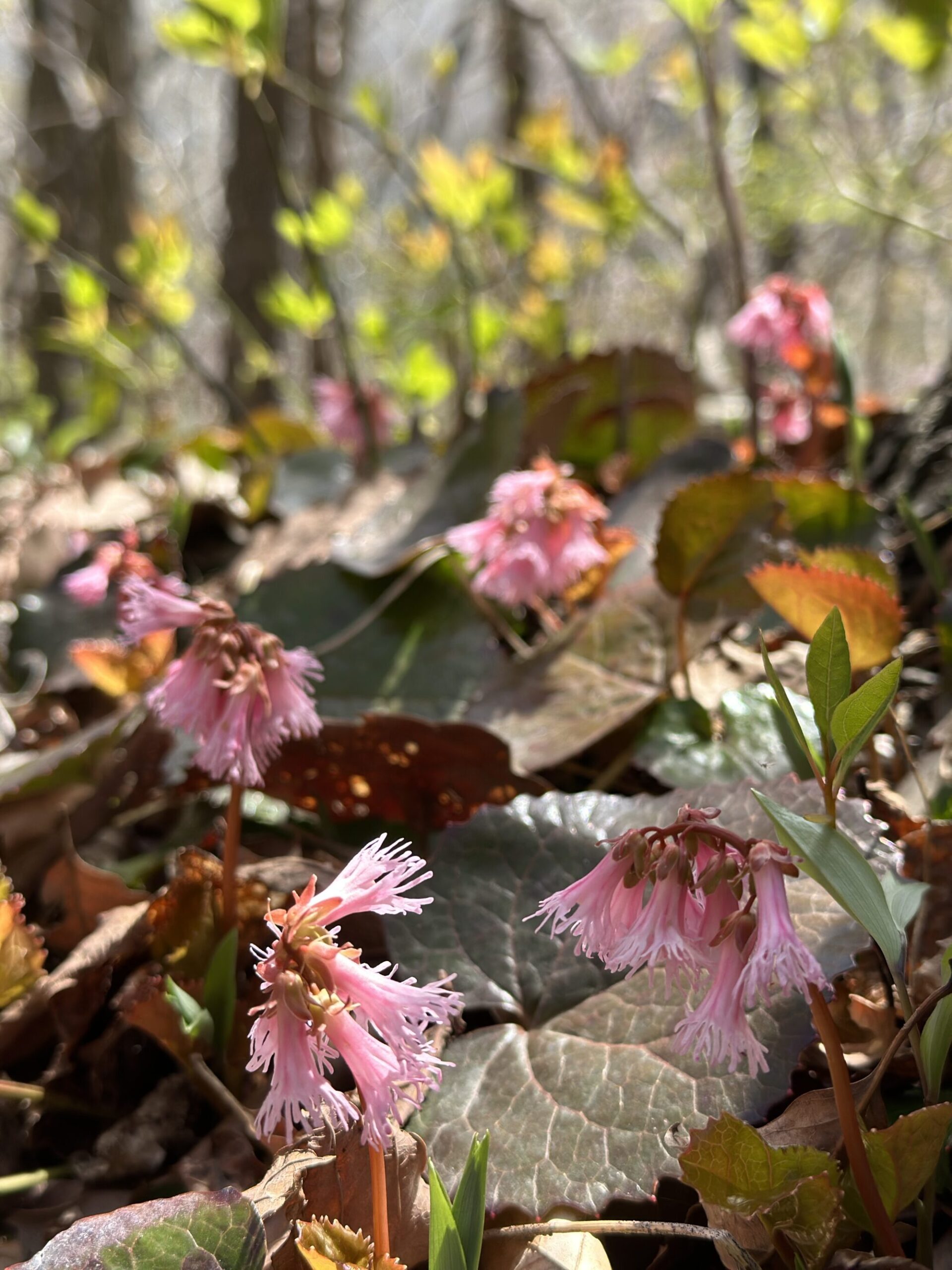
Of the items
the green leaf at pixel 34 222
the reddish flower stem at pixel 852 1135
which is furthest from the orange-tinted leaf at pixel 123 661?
the green leaf at pixel 34 222

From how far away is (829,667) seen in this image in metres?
0.56

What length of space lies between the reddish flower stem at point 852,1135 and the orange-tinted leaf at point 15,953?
542 mm

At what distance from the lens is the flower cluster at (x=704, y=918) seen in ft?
1.72

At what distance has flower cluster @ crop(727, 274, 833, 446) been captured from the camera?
1494mm

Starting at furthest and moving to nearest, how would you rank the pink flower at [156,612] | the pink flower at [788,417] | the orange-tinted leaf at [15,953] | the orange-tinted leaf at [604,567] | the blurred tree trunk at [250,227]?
the blurred tree trunk at [250,227], the pink flower at [788,417], the orange-tinted leaf at [604,567], the pink flower at [156,612], the orange-tinted leaf at [15,953]

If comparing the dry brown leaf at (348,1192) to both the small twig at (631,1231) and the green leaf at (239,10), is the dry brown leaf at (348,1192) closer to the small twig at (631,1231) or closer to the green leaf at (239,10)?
the small twig at (631,1231)

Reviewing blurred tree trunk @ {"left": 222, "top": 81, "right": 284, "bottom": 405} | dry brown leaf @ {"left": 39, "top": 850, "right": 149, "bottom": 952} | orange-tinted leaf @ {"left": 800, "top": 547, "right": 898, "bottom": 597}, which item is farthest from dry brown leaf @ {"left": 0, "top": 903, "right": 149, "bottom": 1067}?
blurred tree trunk @ {"left": 222, "top": 81, "right": 284, "bottom": 405}

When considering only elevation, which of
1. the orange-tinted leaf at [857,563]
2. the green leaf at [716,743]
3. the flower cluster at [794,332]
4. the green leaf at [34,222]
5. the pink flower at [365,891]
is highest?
the flower cluster at [794,332]

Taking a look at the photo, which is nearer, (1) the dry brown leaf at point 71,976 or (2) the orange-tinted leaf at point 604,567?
(1) the dry brown leaf at point 71,976

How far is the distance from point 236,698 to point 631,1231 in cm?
44

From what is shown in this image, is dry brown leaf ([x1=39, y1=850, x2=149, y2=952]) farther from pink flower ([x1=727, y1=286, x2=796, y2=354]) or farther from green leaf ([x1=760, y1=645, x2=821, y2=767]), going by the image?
pink flower ([x1=727, y1=286, x2=796, y2=354])

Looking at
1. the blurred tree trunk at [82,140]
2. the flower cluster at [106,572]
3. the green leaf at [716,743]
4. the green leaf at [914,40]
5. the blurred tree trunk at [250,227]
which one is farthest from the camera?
the blurred tree trunk at [82,140]

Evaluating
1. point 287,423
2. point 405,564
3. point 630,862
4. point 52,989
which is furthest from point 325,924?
point 287,423

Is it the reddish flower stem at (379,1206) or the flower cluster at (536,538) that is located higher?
the flower cluster at (536,538)
